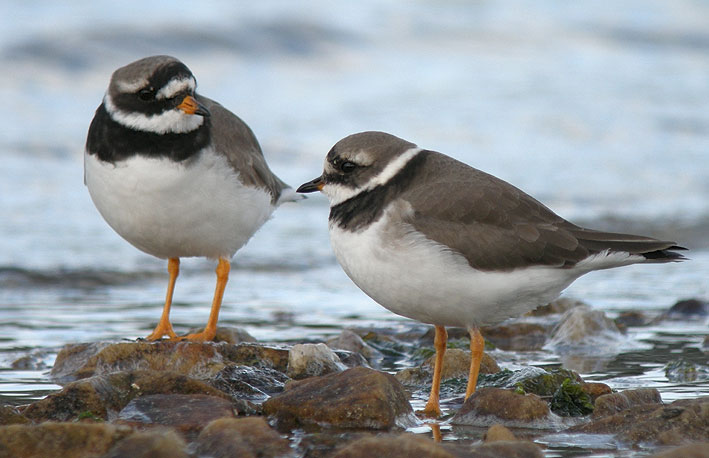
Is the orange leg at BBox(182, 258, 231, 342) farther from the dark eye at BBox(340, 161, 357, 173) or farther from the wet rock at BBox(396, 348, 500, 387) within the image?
the dark eye at BBox(340, 161, 357, 173)

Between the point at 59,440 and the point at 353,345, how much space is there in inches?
129

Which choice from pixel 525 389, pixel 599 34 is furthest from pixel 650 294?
pixel 599 34

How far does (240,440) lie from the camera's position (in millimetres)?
4707

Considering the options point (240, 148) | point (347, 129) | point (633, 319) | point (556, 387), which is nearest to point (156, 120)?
point (240, 148)

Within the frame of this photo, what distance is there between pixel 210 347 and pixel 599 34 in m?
18.0

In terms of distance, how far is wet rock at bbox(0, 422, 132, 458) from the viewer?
446 cm

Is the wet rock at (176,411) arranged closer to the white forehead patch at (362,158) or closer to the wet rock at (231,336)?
the white forehead patch at (362,158)

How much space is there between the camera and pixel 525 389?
620 cm

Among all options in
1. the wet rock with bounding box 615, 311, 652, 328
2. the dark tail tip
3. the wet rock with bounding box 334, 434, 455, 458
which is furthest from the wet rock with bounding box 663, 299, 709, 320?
the wet rock with bounding box 334, 434, 455, 458

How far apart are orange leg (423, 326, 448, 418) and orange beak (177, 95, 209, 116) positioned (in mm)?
2182

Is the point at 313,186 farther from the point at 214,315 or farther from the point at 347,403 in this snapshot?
the point at 214,315

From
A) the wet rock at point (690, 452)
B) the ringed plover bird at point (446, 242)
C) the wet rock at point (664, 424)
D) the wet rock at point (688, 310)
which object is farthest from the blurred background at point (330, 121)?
the wet rock at point (690, 452)

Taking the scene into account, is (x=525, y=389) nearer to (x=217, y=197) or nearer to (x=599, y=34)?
(x=217, y=197)

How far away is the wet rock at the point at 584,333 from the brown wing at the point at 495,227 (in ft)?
6.72
